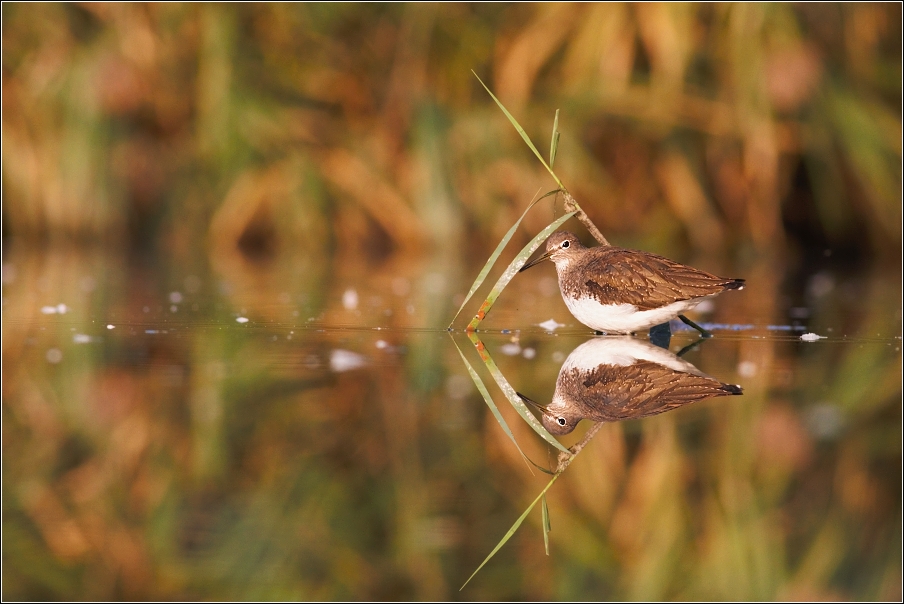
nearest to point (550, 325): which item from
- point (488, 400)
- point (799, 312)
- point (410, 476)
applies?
point (799, 312)

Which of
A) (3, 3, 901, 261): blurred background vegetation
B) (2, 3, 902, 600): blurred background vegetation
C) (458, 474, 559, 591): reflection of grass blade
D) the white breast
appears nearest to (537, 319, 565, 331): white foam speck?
(2, 3, 902, 600): blurred background vegetation

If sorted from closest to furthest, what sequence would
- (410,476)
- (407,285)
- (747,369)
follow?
(410,476), (747,369), (407,285)

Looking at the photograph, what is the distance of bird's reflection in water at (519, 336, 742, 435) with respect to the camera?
2.56 metres

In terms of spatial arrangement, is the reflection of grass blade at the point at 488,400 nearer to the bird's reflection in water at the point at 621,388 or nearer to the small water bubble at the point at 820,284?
the bird's reflection in water at the point at 621,388

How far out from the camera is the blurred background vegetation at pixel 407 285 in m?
1.80

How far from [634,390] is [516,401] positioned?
0.92ft

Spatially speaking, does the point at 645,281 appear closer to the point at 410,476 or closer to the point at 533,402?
the point at 533,402

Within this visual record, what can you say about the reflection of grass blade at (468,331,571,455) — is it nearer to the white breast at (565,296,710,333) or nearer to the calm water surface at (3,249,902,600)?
the calm water surface at (3,249,902,600)

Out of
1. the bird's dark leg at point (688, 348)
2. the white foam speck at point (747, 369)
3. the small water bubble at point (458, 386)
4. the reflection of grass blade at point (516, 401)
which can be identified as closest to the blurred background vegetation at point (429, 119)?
the bird's dark leg at point (688, 348)

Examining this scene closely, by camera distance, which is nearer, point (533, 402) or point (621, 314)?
point (533, 402)

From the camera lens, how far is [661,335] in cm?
392

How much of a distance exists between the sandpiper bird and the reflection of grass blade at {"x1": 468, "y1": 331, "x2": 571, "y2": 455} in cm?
36

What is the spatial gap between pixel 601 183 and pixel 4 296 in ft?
12.8

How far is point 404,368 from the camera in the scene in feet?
10.6
